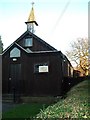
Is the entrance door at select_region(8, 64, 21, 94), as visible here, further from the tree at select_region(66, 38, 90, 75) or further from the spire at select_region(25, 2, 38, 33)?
the tree at select_region(66, 38, 90, 75)

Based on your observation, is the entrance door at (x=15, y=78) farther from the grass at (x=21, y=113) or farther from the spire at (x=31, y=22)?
the grass at (x=21, y=113)

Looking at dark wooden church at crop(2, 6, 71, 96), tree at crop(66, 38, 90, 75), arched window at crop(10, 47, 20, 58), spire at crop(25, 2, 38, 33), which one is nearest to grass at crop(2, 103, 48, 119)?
dark wooden church at crop(2, 6, 71, 96)

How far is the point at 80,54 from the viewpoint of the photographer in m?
37.1

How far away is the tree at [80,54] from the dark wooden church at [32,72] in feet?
49.7

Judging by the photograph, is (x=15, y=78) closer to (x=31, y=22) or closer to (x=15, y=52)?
(x=15, y=52)

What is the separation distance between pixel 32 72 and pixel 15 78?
1.60 m

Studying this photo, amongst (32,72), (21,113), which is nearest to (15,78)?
(32,72)

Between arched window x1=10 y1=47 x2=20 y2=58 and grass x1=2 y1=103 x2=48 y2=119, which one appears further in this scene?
arched window x1=10 y1=47 x2=20 y2=58

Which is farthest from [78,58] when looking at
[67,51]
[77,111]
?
[77,111]

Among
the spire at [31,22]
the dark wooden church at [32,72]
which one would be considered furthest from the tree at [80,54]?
the dark wooden church at [32,72]

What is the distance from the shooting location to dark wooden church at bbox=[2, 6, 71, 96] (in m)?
21.2

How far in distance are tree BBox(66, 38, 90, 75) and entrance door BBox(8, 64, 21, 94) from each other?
15.9 meters

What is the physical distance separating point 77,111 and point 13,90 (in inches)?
641

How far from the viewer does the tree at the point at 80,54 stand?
36.4m
